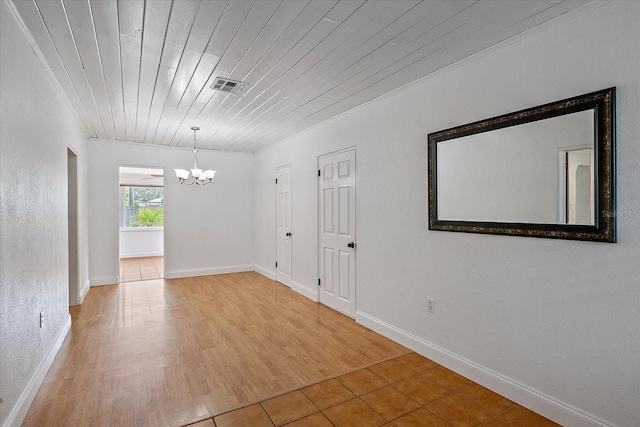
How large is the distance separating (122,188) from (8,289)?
8.16 metres

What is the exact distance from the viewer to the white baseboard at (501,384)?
197cm

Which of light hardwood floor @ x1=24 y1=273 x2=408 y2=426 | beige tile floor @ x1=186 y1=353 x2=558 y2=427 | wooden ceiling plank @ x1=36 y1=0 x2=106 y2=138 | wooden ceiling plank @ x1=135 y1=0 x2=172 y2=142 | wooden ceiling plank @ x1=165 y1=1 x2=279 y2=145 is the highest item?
wooden ceiling plank @ x1=36 y1=0 x2=106 y2=138

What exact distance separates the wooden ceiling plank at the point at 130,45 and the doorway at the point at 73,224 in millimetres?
1377

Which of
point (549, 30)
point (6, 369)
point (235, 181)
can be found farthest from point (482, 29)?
point (235, 181)

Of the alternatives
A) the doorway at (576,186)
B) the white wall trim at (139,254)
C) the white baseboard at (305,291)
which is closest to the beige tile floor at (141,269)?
the white wall trim at (139,254)

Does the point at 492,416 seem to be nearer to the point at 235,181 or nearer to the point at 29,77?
the point at 29,77

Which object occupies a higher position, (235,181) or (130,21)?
(130,21)

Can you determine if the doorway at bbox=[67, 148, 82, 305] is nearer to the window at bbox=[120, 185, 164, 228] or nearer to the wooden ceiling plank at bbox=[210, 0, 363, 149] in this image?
the wooden ceiling plank at bbox=[210, 0, 363, 149]

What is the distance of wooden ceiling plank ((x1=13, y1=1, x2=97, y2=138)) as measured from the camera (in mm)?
1956

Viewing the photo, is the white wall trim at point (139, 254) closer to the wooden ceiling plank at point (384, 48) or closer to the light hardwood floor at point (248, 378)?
the light hardwood floor at point (248, 378)

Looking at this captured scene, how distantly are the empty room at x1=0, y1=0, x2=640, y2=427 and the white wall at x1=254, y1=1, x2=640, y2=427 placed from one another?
1 centimetres

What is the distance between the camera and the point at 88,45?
2363 millimetres

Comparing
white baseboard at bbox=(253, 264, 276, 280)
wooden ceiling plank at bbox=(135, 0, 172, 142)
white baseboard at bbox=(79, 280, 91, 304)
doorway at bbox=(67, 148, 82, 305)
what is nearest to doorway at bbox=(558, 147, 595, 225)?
wooden ceiling plank at bbox=(135, 0, 172, 142)

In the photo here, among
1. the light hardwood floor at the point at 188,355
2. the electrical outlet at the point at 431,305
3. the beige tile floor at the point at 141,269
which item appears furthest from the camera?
the beige tile floor at the point at 141,269
